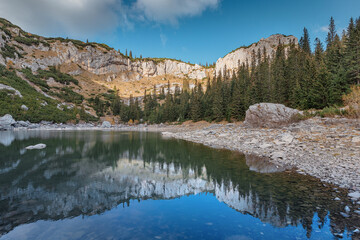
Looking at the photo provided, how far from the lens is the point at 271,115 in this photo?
26.0 metres

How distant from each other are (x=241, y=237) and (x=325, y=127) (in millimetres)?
18141

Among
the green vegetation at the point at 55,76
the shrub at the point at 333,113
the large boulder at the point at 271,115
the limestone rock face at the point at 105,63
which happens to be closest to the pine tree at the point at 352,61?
the shrub at the point at 333,113

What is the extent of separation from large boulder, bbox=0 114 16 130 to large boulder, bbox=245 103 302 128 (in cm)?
5518

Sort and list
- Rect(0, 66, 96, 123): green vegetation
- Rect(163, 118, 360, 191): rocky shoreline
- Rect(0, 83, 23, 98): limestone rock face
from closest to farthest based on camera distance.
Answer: Rect(163, 118, 360, 191): rocky shoreline → Rect(0, 66, 96, 123): green vegetation → Rect(0, 83, 23, 98): limestone rock face

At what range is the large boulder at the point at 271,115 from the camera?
80.3 feet

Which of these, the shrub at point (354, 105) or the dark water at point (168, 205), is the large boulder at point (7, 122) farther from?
the shrub at point (354, 105)

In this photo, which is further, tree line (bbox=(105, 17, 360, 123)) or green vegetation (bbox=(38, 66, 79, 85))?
green vegetation (bbox=(38, 66, 79, 85))

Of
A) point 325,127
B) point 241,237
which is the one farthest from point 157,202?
point 325,127

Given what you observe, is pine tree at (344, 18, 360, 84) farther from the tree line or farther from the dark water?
the dark water

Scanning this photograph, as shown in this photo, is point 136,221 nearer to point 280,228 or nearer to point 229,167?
point 280,228

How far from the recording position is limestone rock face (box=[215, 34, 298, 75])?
118 m

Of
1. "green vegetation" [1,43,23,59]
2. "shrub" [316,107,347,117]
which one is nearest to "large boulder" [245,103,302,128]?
"shrub" [316,107,347,117]

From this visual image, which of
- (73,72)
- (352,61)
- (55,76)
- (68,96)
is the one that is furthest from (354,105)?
(73,72)

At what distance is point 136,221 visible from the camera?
223 inches
